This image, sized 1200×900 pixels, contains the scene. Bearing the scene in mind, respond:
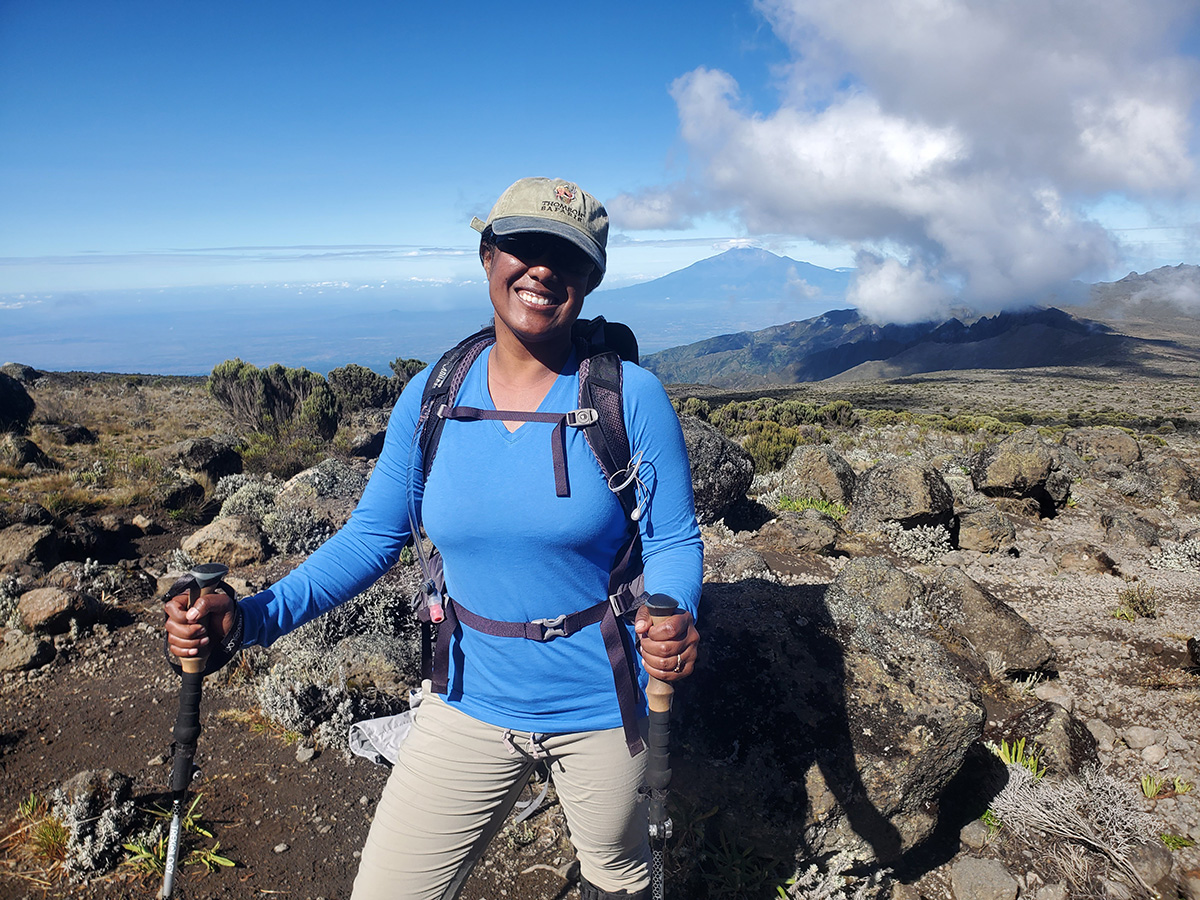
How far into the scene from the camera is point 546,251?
1.67 meters

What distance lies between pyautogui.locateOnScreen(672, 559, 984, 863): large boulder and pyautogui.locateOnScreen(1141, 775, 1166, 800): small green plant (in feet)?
5.23

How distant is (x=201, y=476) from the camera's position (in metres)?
8.48

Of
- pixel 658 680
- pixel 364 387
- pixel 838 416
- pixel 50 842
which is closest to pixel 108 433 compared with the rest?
pixel 364 387

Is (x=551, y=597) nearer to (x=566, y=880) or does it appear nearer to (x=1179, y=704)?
(x=566, y=880)

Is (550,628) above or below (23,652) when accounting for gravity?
above

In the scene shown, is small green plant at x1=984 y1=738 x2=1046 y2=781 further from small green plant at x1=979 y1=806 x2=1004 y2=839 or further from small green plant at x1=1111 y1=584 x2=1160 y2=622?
small green plant at x1=1111 y1=584 x2=1160 y2=622

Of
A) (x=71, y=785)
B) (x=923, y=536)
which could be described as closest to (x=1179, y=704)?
(x=923, y=536)

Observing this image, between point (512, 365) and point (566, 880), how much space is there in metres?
2.33

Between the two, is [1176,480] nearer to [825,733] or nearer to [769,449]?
[769,449]

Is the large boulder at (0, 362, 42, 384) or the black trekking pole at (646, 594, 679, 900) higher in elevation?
the large boulder at (0, 362, 42, 384)

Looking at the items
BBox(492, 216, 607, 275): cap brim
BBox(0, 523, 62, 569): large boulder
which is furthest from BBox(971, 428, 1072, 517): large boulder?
BBox(0, 523, 62, 569): large boulder

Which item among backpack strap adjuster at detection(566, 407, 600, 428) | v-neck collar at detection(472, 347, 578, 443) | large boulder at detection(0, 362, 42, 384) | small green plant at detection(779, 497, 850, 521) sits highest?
large boulder at detection(0, 362, 42, 384)

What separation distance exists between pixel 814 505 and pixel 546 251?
7226 mm

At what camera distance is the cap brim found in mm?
1595
